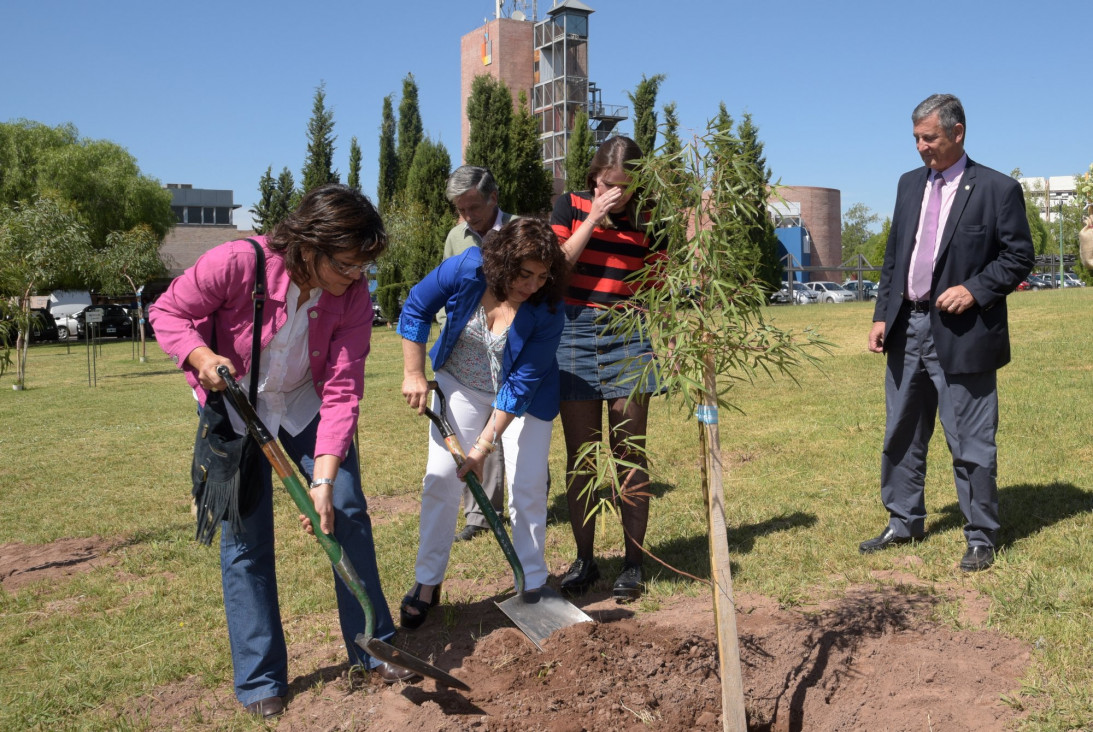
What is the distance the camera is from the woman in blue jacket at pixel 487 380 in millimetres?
3584

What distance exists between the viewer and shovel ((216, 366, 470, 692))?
9.27ft

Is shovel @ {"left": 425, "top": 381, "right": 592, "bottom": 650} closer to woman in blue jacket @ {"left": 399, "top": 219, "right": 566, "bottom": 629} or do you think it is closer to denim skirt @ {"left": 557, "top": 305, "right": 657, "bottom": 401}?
woman in blue jacket @ {"left": 399, "top": 219, "right": 566, "bottom": 629}

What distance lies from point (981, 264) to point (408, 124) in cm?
3945

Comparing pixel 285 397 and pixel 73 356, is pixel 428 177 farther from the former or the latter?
pixel 285 397

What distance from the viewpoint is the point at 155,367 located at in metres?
21.6

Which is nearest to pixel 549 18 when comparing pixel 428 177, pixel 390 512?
pixel 428 177

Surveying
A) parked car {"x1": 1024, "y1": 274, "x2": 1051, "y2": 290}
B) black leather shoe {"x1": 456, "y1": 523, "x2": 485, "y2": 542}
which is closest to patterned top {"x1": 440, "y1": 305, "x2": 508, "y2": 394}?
black leather shoe {"x1": 456, "y1": 523, "x2": 485, "y2": 542}

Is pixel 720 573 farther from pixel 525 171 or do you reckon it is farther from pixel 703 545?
pixel 525 171

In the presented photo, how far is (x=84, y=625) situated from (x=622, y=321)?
2915 millimetres

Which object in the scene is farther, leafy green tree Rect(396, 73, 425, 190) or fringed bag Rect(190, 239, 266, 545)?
leafy green tree Rect(396, 73, 425, 190)

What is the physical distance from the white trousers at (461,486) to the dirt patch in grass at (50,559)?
94.1 inches

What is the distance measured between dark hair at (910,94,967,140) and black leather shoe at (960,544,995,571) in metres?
1.84

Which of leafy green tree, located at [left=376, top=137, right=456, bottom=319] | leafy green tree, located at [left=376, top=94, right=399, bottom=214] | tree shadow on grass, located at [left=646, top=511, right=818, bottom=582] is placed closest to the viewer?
tree shadow on grass, located at [left=646, top=511, right=818, bottom=582]

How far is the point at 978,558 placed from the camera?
396cm
